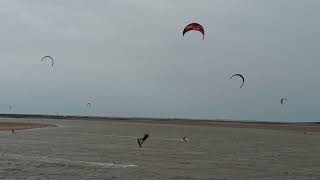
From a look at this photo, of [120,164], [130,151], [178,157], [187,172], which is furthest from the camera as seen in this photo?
[130,151]

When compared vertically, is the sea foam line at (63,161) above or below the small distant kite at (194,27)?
below

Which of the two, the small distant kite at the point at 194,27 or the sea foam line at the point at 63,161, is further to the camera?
the small distant kite at the point at 194,27

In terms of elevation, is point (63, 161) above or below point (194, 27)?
below

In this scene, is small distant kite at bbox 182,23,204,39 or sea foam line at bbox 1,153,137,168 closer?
sea foam line at bbox 1,153,137,168

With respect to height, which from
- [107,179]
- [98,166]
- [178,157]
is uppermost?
[178,157]

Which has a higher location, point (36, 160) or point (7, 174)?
point (36, 160)

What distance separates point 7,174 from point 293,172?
883 centimetres

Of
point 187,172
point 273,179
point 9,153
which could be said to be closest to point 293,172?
point 273,179

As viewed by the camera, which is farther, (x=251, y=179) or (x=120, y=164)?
(x=120, y=164)

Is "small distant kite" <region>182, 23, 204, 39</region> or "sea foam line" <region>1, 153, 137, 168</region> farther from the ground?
"small distant kite" <region>182, 23, 204, 39</region>

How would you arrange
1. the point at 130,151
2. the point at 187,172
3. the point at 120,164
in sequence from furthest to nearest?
1. the point at 130,151
2. the point at 120,164
3. the point at 187,172

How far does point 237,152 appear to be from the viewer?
27.1 meters

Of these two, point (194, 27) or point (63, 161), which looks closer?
point (63, 161)

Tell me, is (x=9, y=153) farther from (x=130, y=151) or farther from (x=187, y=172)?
(x=187, y=172)
